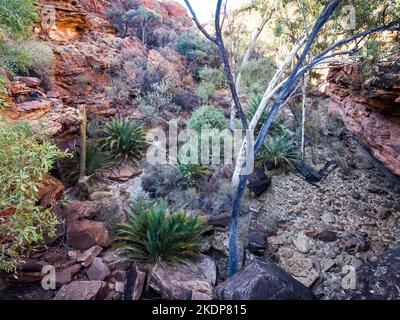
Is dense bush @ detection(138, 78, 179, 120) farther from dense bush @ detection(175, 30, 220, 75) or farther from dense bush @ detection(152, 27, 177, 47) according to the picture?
dense bush @ detection(152, 27, 177, 47)

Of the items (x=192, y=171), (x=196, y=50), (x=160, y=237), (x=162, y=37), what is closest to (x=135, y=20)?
(x=162, y=37)

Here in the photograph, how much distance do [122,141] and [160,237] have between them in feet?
12.4

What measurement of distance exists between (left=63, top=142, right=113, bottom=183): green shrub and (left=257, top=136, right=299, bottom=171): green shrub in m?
4.33

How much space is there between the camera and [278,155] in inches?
289

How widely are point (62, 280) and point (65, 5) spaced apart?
937 centimetres

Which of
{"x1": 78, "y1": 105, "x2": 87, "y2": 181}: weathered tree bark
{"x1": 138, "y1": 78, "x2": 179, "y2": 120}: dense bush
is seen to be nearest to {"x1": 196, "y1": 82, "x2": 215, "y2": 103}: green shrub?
{"x1": 138, "y1": 78, "x2": 179, "y2": 120}: dense bush

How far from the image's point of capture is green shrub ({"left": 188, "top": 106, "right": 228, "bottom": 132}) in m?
8.41

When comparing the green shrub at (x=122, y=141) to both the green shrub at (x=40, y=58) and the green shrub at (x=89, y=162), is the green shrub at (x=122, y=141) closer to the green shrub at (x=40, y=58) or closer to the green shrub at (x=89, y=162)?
the green shrub at (x=89, y=162)

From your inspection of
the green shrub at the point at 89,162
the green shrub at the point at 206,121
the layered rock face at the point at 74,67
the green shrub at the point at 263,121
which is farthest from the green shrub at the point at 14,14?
the green shrub at the point at 263,121

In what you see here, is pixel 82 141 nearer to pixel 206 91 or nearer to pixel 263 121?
pixel 263 121

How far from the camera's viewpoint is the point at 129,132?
7383 mm

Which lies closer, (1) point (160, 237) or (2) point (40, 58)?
(1) point (160, 237)
